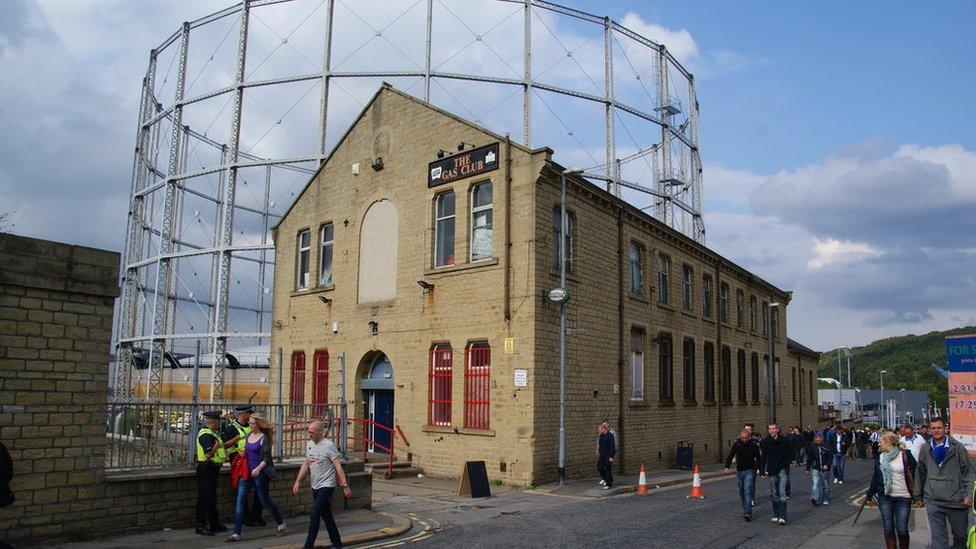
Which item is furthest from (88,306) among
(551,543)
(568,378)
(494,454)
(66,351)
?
(568,378)

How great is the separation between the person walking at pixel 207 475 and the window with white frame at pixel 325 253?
43.2ft

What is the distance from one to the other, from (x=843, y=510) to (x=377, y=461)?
10803 millimetres

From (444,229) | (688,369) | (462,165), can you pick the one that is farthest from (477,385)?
(688,369)

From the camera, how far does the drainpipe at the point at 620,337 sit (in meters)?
21.6

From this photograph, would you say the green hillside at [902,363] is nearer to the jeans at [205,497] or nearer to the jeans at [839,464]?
the jeans at [839,464]

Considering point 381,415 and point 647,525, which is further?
point 381,415

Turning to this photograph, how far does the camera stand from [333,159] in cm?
2388

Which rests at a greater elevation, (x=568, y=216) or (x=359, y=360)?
(x=568, y=216)

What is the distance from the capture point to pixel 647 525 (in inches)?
488

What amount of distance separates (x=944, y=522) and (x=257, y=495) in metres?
8.89

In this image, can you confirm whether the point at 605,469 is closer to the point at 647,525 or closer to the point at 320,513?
the point at 647,525

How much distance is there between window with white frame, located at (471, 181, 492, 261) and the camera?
19.6m

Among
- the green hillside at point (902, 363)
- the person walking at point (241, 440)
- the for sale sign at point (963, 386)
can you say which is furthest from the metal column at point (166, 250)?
the green hillside at point (902, 363)

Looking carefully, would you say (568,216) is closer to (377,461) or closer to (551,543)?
(377,461)
